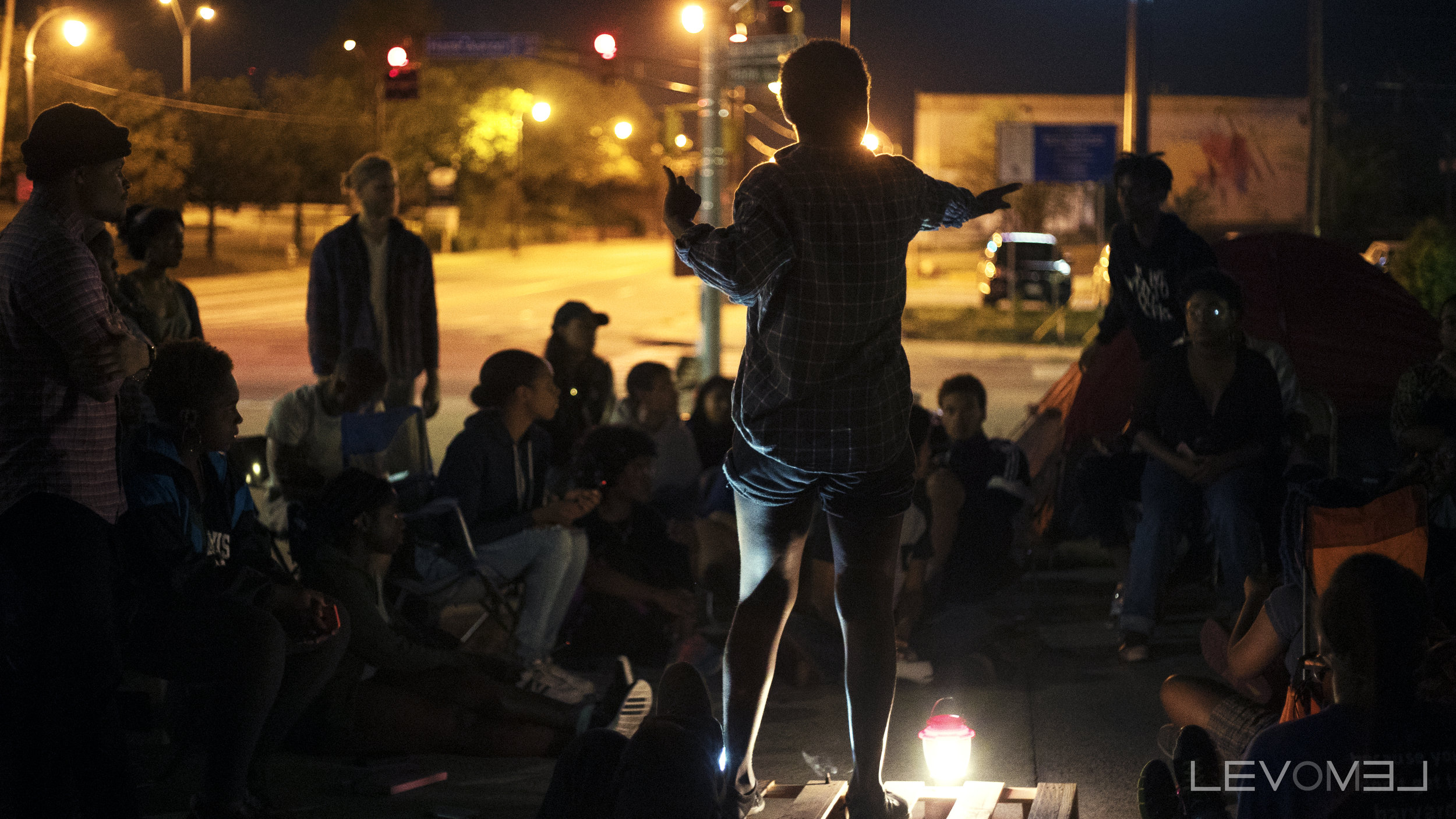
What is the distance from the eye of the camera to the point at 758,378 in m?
2.99

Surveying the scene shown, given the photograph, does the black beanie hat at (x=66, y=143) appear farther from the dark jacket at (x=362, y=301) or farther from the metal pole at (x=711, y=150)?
the metal pole at (x=711, y=150)

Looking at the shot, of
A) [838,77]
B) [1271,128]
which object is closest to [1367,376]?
[838,77]

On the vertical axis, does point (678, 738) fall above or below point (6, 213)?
below

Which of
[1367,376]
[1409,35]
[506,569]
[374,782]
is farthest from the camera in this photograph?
[1409,35]

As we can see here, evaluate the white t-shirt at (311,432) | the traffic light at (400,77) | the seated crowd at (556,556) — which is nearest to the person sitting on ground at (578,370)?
the seated crowd at (556,556)

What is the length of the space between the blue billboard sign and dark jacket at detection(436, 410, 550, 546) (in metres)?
20.0

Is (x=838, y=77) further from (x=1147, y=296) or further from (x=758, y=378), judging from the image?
(x=1147, y=296)

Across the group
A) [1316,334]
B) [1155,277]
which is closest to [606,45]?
[1316,334]

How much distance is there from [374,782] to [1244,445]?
3.48 meters

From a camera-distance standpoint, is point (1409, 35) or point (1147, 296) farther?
point (1409, 35)

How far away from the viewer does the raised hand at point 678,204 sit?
304 centimetres

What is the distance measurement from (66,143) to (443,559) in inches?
86.1

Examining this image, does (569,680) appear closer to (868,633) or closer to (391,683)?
(391,683)

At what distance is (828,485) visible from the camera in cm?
304
